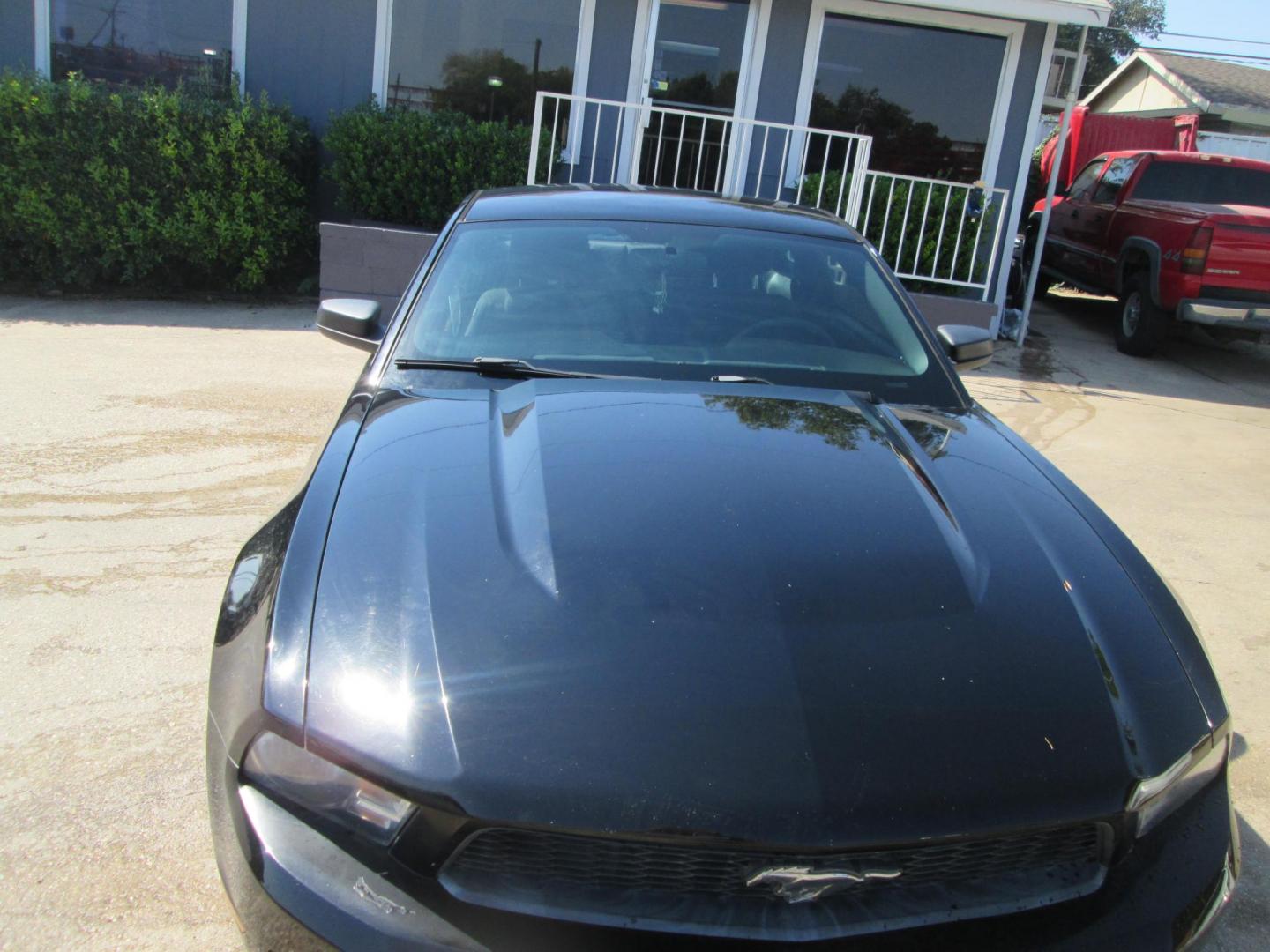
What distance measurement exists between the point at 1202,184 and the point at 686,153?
5.58m

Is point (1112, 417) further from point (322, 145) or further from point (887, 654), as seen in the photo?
point (322, 145)

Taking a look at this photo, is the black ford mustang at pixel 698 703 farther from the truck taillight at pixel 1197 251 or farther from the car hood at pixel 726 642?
the truck taillight at pixel 1197 251

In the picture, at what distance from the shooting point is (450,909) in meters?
1.46

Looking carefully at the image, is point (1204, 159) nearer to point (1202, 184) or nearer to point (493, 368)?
point (1202, 184)

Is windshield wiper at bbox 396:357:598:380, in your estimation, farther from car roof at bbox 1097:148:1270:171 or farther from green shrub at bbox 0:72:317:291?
car roof at bbox 1097:148:1270:171

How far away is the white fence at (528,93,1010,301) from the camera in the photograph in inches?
351

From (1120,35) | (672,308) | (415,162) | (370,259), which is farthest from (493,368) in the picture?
(1120,35)

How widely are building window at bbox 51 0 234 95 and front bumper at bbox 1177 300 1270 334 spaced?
9.15m

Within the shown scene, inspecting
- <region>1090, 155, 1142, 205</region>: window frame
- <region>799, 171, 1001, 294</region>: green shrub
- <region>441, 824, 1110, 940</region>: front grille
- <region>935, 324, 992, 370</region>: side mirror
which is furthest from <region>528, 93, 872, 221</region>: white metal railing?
<region>441, 824, 1110, 940</region>: front grille

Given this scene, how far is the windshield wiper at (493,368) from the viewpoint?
9.22ft

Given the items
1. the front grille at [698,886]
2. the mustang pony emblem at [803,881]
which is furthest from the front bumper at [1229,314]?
the mustang pony emblem at [803,881]

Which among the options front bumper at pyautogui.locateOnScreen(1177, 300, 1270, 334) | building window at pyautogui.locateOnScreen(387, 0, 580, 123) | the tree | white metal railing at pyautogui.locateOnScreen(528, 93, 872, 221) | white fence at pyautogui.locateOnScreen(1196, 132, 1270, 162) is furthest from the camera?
the tree

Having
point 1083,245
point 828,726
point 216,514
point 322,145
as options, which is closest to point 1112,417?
point 1083,245

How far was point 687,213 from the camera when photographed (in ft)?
11.6
